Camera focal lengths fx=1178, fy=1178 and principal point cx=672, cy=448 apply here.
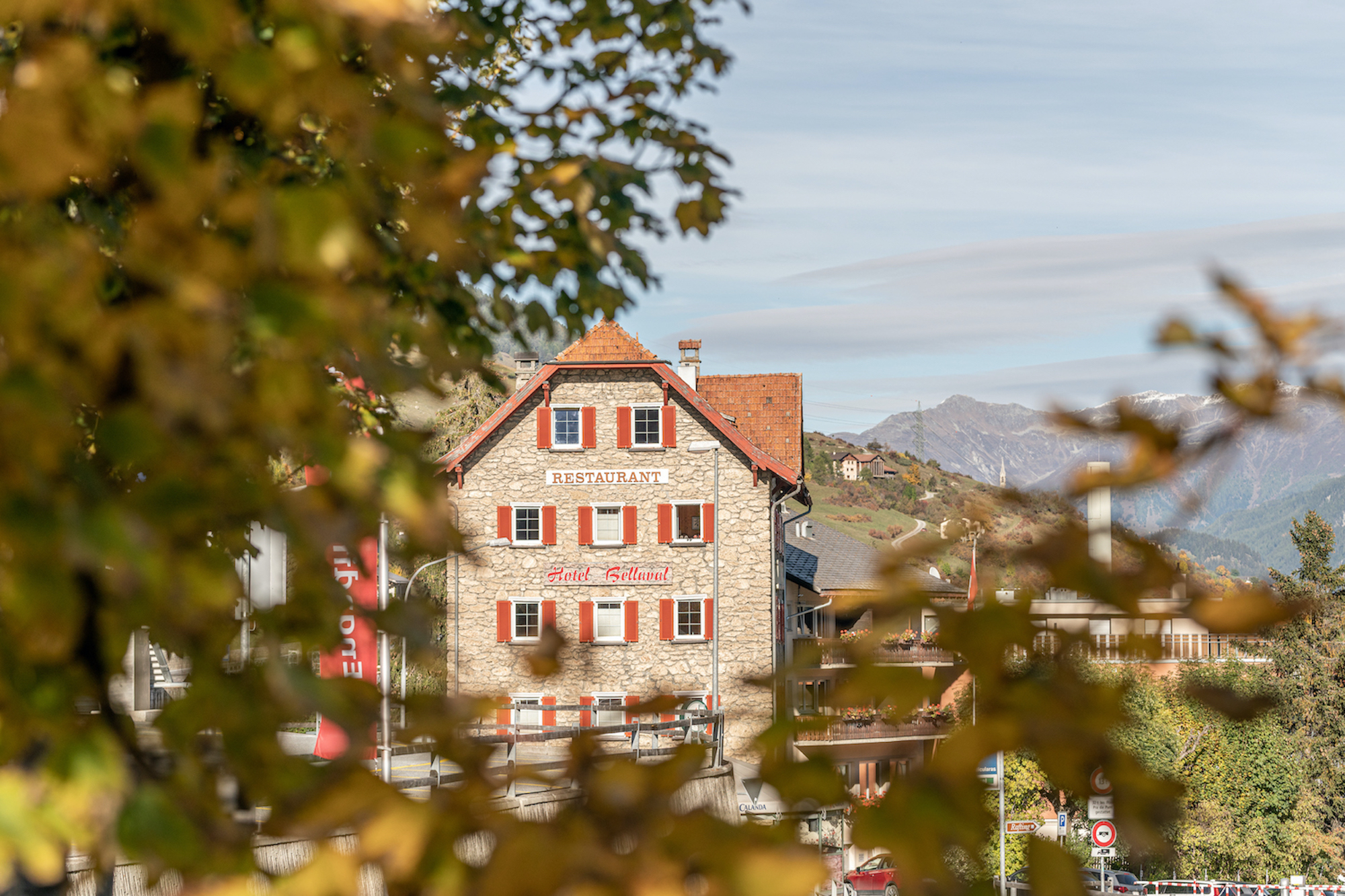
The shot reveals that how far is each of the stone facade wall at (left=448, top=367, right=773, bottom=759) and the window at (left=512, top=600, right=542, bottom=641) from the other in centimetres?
26

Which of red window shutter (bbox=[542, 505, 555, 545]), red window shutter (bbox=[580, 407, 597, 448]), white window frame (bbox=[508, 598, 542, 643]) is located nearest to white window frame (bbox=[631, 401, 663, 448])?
red window shutter (bbox=[580, 407, 597, 448])

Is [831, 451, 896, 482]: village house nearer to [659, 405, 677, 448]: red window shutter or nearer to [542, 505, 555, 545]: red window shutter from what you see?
[659, 405, 677, 448]: red window shutter

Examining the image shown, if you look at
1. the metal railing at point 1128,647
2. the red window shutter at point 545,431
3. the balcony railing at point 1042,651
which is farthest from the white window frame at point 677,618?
the metal railing at point 1128,647

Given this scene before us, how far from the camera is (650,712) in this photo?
1.59m

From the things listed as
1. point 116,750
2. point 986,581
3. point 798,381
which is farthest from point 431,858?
point 798,381

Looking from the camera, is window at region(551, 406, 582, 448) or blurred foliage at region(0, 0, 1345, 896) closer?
blurred foliage at region(0, 0, 1345, 896)

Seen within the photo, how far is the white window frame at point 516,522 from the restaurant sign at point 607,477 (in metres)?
0.79

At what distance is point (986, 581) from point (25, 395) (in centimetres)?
105

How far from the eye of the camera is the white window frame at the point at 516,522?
33.4 m

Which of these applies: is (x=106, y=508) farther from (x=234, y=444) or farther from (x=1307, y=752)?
(x=1307, y=752)

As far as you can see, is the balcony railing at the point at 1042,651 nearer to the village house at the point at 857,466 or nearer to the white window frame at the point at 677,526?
the white window frame at the point at 677,526

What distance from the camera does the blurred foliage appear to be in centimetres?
106

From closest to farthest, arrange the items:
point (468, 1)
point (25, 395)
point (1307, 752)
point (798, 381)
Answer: point (25, 395) → point (468, 1) → point (798, 381) → point (1307, 752)

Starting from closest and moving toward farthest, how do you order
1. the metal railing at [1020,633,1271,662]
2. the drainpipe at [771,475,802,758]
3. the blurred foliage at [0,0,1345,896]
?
the blurred foliage at [0,0,1345,896], the metal railing at [1020,633,1271,662], the drainpipe at [771,475,802,758]
